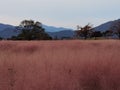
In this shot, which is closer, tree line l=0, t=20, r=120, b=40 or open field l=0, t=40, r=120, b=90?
open field l=0, t=40, r=120, b=90

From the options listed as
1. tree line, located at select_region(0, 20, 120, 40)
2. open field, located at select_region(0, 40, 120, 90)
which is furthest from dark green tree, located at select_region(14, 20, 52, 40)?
open field, located at select_region(0, 40, 120, 90)

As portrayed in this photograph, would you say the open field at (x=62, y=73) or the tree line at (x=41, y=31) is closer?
the open field at (x=62, y=73)

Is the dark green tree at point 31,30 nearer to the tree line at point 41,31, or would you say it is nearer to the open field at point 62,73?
the tree line at point 41,31

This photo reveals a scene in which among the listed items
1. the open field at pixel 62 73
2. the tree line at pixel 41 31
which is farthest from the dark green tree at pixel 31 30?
the open field at pixel 62 73

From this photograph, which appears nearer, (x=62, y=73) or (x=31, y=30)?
(x=62, y=73)

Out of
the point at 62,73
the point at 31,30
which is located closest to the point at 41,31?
the point at 31,30

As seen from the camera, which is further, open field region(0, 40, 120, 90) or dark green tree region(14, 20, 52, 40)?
dark green tree region(14, 20, 52, 40)

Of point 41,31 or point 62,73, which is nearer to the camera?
point 62,73

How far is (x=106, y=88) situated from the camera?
596 cm

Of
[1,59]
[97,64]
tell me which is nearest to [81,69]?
[97,64]

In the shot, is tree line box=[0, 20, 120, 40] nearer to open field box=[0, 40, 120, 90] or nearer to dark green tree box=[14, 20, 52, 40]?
dark green tree box=[14, 20, 52, 40]

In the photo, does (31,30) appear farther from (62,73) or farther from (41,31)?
(62,73)

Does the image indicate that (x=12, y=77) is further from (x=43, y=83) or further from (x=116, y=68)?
(x=116, y=68)

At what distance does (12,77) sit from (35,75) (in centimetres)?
44
